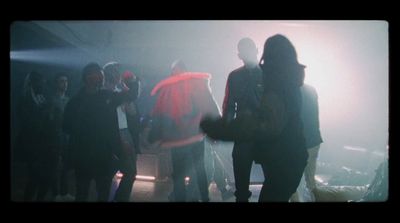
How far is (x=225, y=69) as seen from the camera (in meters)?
2.56

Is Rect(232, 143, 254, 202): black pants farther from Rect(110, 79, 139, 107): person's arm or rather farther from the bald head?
Rect(110, 79, 139, 107): person's arm

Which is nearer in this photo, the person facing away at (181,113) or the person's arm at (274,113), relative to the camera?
the person's arm at (274,113)

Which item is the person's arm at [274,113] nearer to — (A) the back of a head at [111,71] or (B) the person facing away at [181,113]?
(B) the person facing away at [181,113]

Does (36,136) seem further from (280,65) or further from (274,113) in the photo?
(280,65)

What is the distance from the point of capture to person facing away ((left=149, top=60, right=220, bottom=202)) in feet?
8.34

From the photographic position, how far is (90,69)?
2.57 m

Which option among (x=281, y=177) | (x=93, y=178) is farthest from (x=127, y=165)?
(x=281, y=177)

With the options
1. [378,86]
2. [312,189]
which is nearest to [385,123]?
[378,86]

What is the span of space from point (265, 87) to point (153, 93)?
2.73 ft

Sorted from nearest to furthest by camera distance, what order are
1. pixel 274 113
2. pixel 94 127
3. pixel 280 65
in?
pixel 274 113 < pixel 280 65 < pixel 94 127

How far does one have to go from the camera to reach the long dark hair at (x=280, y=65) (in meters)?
2.31

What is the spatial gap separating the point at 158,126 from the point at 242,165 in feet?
2.31

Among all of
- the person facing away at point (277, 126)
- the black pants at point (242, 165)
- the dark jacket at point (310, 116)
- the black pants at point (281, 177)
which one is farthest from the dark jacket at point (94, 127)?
the dark jacket at point (310, 116)

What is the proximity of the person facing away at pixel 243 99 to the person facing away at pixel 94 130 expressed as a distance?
0.74 meters
